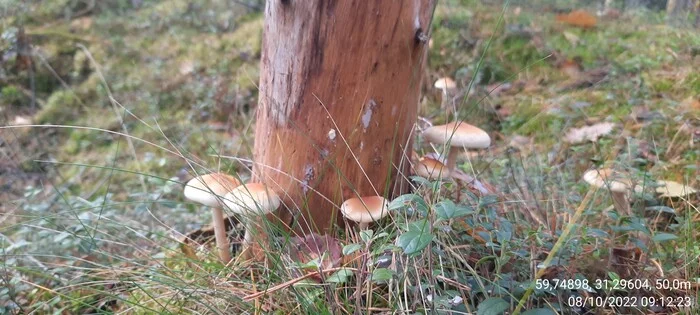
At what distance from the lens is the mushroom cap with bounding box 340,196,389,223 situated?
166 cm

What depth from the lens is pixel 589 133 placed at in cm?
322

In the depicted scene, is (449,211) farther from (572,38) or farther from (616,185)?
(572,38)

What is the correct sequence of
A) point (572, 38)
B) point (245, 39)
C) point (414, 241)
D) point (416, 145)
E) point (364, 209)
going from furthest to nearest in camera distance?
point (245, 39), point (572, 38), point (416, 145), point (364, 209), point (414, 241)

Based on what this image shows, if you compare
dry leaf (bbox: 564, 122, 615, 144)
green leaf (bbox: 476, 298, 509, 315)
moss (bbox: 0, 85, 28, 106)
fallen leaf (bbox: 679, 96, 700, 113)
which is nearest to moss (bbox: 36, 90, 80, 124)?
moss (bbox: 0, 85, 28, 106)

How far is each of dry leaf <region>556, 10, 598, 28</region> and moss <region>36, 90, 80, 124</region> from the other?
5.21 m

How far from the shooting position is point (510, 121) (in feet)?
12.6

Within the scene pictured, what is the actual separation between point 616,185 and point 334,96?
1198mm

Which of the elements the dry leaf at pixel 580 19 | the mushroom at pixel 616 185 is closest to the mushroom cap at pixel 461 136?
the mushroom at pixel 616 185

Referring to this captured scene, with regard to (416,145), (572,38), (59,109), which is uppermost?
(572,38)

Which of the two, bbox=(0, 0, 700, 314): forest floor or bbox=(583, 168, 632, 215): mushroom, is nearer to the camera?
bbox=(0, 0, 700, 314): forest floor

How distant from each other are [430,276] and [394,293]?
0.17 m

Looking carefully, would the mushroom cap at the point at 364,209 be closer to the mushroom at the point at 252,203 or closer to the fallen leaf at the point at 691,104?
the mushroom at the point at 252,203

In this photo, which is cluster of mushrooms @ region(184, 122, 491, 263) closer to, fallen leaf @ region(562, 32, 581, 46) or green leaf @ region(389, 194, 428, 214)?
green leaf @ region(389, 194, 428, 214)

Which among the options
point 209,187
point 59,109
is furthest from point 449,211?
point 59,109
